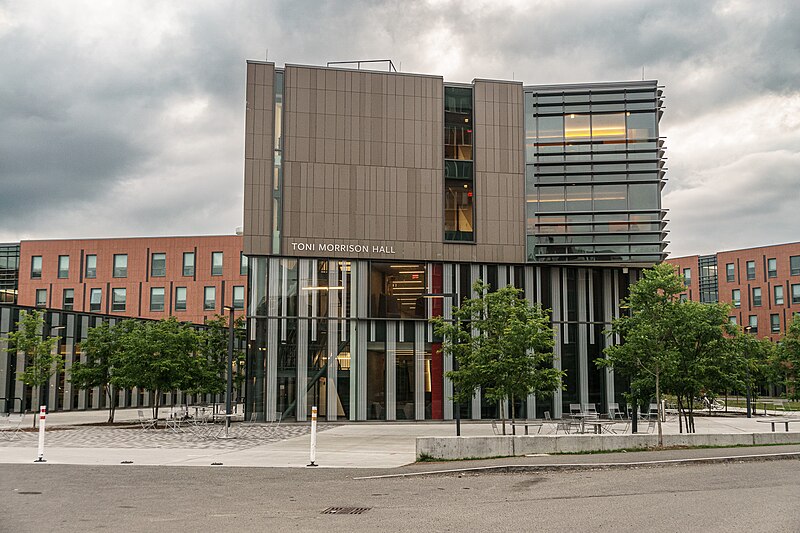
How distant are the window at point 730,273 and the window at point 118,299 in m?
71.3

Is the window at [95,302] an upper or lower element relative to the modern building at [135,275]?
lower

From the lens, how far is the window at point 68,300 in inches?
2963

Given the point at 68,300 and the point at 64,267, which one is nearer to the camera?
the point at 68,300

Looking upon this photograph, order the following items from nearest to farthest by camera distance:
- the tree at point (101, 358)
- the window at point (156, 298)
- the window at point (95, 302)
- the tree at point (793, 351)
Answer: the tree at point (101, 358) → the tree at point (793, 351) → the window at point (95, 302) → the window at point (156, 298)

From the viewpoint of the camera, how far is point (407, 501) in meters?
13.9

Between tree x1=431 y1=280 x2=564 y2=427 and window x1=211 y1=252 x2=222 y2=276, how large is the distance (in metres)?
50.4

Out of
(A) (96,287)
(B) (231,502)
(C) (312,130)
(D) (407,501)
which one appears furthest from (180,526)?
(A) (96,287)

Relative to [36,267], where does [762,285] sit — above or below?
below

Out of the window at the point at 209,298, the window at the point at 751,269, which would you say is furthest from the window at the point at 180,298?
the window at the point at 751,269

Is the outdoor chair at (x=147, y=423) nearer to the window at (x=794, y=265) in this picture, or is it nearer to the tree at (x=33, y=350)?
the tree at (x=33, y=350)

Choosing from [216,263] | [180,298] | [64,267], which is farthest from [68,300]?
[216,263]

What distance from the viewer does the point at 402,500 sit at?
551 inches

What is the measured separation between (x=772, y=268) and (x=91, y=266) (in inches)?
2982

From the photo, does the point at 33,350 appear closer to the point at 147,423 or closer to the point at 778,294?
the point at 147,423
